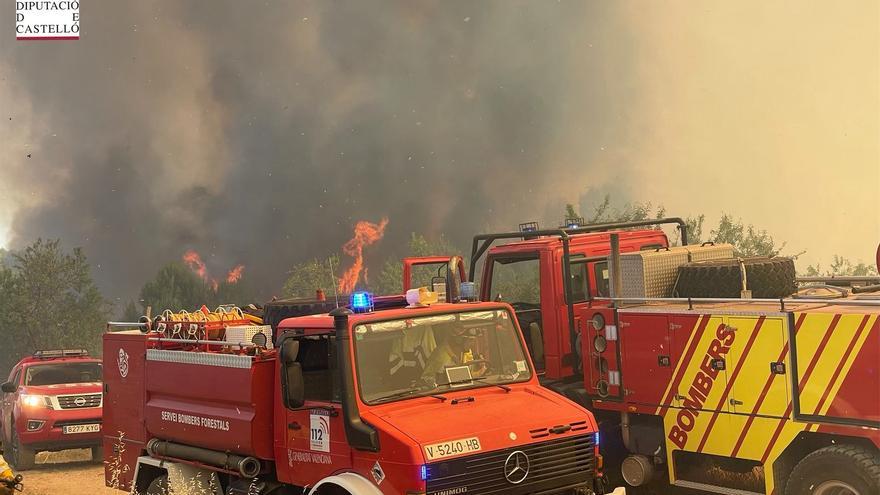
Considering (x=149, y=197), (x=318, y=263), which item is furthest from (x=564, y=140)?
(x=149, y=197)

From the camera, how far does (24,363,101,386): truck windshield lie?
55.9 ft

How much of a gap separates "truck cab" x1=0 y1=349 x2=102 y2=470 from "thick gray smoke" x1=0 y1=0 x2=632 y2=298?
3851 centimetres

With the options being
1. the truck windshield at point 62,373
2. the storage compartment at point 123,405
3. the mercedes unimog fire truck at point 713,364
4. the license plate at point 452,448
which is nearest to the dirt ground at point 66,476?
the truck windshield at point 62,373

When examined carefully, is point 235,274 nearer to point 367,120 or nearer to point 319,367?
point 367,120

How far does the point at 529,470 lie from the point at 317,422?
1.72 m

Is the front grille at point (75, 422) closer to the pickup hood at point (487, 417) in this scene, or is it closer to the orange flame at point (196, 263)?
the pickup hood at point (487, 417)

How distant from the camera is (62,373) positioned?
17.3 metres

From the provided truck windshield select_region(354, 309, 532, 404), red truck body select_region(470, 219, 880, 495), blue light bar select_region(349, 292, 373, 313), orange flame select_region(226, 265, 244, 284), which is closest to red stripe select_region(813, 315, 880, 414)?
red truck body select_region(470, 219, 880, 495)

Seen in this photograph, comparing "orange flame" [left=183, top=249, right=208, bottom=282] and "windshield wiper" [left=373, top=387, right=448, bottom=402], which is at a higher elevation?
"orange flame" [left=183, top=249, right=208, bottom=282]

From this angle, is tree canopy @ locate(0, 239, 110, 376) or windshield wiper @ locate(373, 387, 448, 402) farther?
tree canopy @ locate(0, 239, 110, 376)

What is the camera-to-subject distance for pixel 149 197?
213ft

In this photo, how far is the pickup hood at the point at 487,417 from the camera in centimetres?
655

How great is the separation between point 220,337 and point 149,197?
58.7 m

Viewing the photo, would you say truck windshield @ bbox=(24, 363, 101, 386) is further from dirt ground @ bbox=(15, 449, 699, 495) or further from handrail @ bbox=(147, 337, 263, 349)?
handrail @ bbox=(147, 337, 263, 349)
